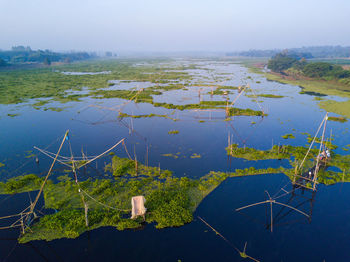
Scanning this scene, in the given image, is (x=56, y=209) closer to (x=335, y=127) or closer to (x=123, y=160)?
(x=123, y=160)

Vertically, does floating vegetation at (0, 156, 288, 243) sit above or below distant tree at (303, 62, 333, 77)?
below

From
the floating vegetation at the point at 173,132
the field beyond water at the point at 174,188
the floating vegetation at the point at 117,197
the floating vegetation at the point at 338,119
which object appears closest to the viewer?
the field beyond water at the point at 174,188

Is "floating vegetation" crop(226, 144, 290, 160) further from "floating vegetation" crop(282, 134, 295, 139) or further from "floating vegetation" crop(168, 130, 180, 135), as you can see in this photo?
"floating vegetation" crop(168, 130, 180, 135)

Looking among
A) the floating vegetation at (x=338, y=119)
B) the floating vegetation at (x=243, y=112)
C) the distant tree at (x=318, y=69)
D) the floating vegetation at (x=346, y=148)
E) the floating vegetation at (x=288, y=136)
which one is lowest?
the floating vegetation at (x=346, y=148)

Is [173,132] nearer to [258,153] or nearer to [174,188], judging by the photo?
[258,153]

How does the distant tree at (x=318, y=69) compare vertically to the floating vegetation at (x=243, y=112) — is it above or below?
above

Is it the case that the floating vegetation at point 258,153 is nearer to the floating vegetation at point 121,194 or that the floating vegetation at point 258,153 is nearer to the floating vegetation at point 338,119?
the floating vegetation at point 121,194

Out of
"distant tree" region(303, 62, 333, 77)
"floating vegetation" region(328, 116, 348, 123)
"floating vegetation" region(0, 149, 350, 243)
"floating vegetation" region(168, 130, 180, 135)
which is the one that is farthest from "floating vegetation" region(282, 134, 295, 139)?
"distant tree" region(303, 62, 333, 77)

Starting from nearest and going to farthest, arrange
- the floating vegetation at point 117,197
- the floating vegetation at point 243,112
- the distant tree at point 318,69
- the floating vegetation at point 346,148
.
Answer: the floating vegetation at point 117,197, the floating vegetation at point 346,148, the floating vegetation at point 243,112, the distant tree at point 318,69

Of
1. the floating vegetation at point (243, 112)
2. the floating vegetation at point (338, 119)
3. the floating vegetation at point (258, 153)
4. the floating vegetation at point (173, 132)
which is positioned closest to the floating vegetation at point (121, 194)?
the floating vegetation at point (258, 153)
